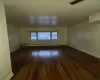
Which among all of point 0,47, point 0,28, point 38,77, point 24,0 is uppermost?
point 24,0

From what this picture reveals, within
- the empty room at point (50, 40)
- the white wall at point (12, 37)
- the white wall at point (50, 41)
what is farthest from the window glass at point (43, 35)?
the white wall at point (12, 37)

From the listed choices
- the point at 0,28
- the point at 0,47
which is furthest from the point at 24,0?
the point at 0,47

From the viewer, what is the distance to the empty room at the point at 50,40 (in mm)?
2420

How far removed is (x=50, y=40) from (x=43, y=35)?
34.5 inches

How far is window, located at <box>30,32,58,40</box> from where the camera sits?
9227 millimetres

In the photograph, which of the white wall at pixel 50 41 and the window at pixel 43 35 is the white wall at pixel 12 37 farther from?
the window at pixel 43 35

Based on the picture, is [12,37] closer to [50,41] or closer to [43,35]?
→ [43,35]

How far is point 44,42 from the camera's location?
9.29 metres

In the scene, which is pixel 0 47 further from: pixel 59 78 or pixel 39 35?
pixel 39 35

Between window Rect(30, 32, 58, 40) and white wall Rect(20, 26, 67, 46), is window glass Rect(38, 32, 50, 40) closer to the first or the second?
window Rect(30, 32, 58, 40)

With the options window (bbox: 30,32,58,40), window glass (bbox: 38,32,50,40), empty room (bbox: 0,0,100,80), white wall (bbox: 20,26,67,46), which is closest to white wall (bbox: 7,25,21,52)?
empty room (bbox: 0,0,100,80)

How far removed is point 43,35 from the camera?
9.31 m

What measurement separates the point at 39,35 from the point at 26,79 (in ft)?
22.9

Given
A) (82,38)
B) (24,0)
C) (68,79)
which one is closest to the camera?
(24,0)
